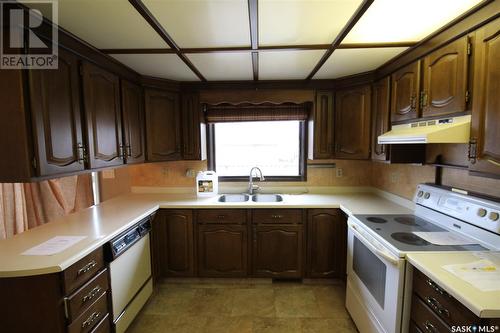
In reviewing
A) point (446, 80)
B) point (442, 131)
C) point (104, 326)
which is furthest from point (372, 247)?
point (104, 326)

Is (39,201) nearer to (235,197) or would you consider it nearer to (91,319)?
(91,319)

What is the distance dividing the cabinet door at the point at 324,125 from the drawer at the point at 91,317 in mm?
2311

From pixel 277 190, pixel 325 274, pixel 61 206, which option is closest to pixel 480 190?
pixel 325 274

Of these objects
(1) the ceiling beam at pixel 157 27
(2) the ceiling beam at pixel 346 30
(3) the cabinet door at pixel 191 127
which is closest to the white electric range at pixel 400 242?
(2) the ceiling beam at pixel 346 30

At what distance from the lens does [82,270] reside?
1.39 metres

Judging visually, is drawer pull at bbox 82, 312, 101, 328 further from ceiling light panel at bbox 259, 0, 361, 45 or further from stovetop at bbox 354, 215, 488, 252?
ceiling light panel at bbox 259, 0, 361, 45

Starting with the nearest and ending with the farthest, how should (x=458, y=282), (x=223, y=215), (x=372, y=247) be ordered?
(x=458, y=282) → (x=372, y=247) → (x=223, y=215)

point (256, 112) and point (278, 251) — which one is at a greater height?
point (256, 112)

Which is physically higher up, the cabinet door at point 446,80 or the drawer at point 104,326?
the cabinet door at point 446,80

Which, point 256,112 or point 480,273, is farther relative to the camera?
point 256,112

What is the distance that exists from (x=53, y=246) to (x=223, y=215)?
1.35 m

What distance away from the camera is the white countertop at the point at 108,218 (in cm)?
125

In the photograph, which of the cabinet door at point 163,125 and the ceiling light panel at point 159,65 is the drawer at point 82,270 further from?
the ceiling light panel at point 159,65

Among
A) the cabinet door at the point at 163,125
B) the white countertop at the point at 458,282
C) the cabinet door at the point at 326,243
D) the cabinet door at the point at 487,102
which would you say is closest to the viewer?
the white countertop at the point at 458,282
